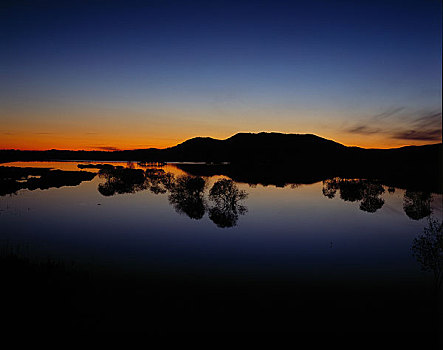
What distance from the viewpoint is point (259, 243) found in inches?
2131

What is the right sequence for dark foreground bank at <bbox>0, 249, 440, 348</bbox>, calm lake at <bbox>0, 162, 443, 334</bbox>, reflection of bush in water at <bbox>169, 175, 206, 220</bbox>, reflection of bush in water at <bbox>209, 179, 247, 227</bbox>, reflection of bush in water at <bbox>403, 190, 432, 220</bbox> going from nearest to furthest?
dark foreground bank at <bbox>0, 249, 440, 348</bbox>
calm lake at <bbox>0, 162, 443, 334</bbox>
reflection of bush in water at <bbox>209, 179, 247, 227</bbox>
reflection of bush in water at <bbox>403, 190, 432, 220</bbox>
reflection of bush in water at <bbox>169, 175, 206, 220</bbox>

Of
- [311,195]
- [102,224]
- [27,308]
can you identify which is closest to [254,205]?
[311,195]

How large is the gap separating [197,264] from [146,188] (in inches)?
3654

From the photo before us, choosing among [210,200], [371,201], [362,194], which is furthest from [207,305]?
[362,194]

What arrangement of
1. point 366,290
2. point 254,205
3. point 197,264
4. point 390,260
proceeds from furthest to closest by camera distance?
1. point 254,205
2. point 390,260
3. point 197,264
4. point 366,290

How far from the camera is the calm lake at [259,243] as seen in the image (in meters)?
30.3

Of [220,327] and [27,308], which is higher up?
[27,308]

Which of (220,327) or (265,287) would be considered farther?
(265,287)

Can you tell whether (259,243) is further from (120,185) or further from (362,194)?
(120,185)

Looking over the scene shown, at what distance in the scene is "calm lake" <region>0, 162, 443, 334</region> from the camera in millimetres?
30297

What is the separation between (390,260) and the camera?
1768 inches

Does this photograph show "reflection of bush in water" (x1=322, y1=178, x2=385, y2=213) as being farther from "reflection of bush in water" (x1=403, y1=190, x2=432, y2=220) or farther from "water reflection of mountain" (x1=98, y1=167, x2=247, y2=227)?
"water reflection of mountain" (x1=98, y1=167, x2=247, y2=227)

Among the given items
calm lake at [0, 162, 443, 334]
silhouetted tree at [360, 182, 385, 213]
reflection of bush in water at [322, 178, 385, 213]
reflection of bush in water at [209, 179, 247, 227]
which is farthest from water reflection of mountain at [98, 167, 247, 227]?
reflection of bush in water at [322, 178, 385, 213]

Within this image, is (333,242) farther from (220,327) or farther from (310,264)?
(220,327)
